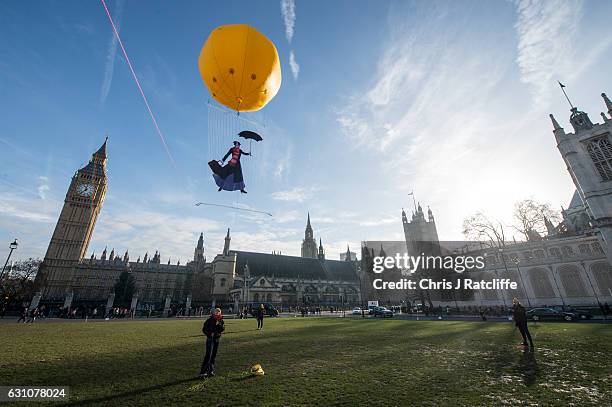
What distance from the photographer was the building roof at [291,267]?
88375 millimetres

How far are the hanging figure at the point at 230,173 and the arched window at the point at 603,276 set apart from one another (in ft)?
167

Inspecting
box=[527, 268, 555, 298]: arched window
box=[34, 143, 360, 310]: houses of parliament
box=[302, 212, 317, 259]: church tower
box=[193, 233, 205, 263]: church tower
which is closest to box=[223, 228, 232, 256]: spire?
box=[34, 143, 360, 310]: houses of parliament

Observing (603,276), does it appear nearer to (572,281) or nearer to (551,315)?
(572,281)

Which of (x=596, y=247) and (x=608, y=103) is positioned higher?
(x=608, y=103)

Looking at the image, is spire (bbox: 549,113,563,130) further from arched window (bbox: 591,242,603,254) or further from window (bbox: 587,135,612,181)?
arched window (bbox: 591,242,603,254)

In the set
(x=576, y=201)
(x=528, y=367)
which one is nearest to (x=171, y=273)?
(x=528, y=367)

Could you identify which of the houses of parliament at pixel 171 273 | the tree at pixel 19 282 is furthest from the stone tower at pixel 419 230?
the tree at pixel 19 282

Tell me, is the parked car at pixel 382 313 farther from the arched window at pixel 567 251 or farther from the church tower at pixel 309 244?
the church tower at pixel 309 244

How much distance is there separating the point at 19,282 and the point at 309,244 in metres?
93.2

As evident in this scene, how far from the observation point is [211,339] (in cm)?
740

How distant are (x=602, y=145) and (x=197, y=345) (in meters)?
48.7

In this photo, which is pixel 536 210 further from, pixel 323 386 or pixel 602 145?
pixel 323 386

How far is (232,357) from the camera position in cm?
970

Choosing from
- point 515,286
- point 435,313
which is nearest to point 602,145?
point 515,286
